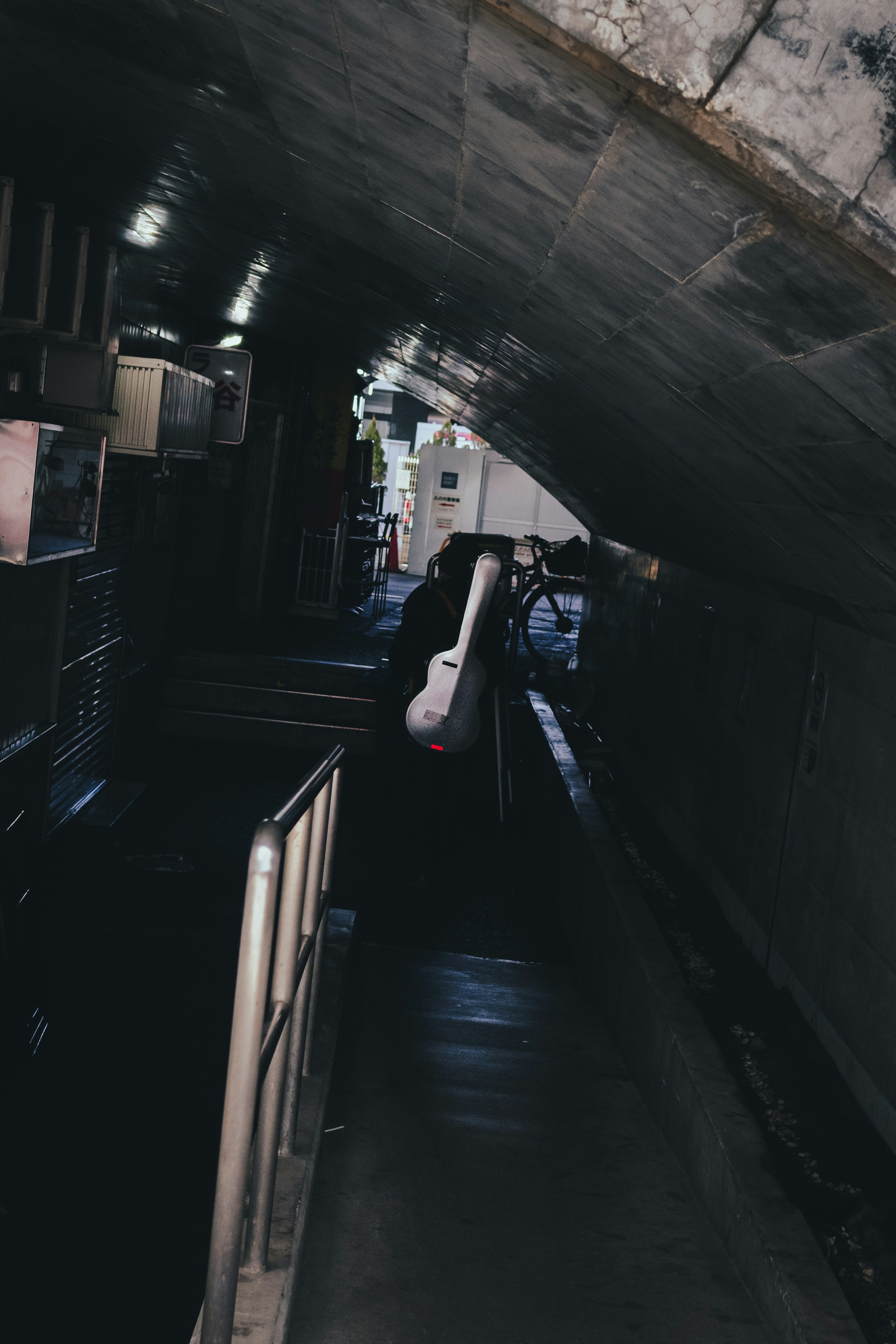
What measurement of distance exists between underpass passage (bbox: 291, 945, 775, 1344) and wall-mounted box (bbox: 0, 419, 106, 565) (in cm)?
233

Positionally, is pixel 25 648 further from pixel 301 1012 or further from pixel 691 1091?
pixel 691 1091

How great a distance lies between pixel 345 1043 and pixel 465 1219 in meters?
1.46

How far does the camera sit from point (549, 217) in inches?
112

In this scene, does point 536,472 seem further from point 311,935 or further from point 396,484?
point 396,484

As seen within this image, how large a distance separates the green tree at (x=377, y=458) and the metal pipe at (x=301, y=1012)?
1959cm

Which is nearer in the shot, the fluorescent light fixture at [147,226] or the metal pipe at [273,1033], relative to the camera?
the metal pipe at [273,1033]

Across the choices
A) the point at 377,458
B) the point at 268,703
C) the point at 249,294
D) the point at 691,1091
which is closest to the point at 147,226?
the point at 249,294

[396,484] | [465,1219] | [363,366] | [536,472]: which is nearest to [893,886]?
[465,1219]

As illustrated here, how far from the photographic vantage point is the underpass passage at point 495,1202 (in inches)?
99.6

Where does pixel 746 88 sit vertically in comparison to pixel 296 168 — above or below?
below

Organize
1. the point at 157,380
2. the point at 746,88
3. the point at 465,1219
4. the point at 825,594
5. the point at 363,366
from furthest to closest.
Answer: the point at 363,366 → the point at 157,380 → the point at 825,594 → the point at 465,1219 → the point at 746,88

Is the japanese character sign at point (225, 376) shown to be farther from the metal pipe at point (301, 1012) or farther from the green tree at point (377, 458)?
the green tree at point (377, 458)

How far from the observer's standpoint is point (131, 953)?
4520 millimetres

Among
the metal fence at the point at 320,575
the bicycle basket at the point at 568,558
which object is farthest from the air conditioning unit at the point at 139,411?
the bicycle basket at the point at 568,558
